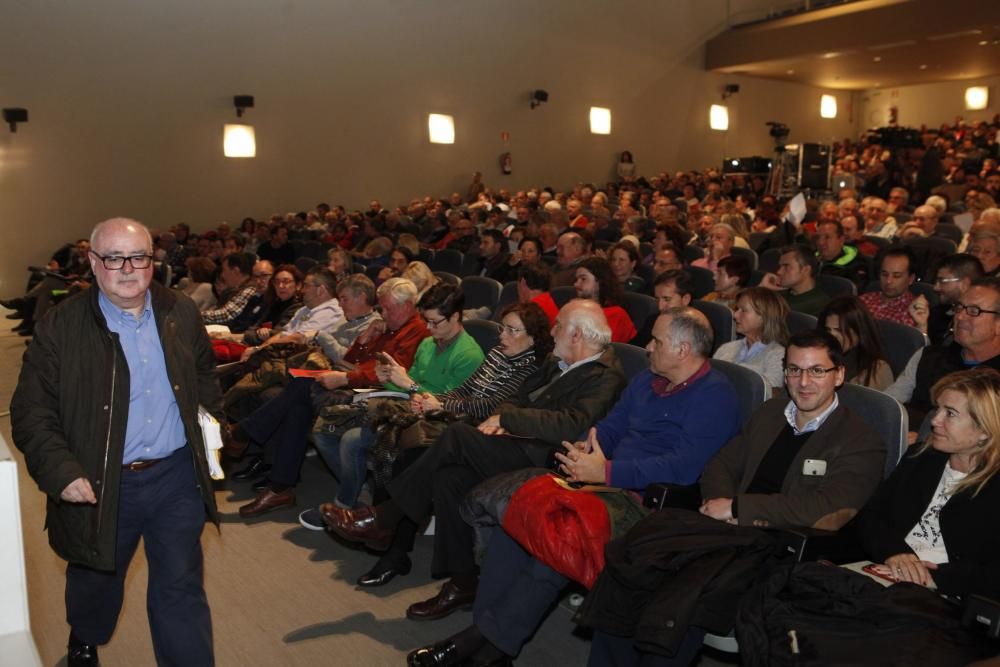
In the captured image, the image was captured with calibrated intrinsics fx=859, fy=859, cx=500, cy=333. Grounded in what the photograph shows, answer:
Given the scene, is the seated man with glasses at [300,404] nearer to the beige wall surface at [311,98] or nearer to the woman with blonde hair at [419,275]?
the woman with blonde hair at [419,275]

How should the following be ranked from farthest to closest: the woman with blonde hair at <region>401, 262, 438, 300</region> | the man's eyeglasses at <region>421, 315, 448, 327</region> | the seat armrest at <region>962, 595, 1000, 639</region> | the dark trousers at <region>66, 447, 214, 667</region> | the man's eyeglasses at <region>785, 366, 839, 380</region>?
the woman with blonde hair at <region>401, 262, 438, 300</region> < the man's eyeglasses at <region>421, 315, 448, 327</region> < the man's eyeglasses at <region>785, 366, 839, 380</region> < the dark trousers at <region>66, 447, 214, 667</region> < the seat armrest at <region>962, 595, 1000, 639</region>

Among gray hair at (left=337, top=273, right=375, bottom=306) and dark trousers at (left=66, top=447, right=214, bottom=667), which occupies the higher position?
gray hair at (left=337, top=273, right=375, bottom=306)

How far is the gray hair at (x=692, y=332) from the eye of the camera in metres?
2.91

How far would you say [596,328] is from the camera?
3260 mm

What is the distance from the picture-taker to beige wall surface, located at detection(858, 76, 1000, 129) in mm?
21109

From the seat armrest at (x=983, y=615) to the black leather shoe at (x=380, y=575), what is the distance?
2064mm

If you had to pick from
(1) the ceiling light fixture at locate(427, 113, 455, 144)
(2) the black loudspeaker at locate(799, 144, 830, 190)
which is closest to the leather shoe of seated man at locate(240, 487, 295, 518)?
Answer: (2) the black loudspeaker at locate(799, 144, 830, 190)

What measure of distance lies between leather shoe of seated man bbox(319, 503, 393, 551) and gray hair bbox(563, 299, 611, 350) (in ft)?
3.39

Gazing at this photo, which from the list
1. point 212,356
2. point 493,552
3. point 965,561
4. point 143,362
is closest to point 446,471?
point 493,552

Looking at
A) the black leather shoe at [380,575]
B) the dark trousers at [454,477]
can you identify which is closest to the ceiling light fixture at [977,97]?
the dark trousers at [454,477]

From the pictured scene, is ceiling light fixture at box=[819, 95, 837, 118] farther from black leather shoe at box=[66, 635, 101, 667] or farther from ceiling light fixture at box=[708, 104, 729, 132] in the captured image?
black leather shoe at box=[66, 635, 101, 667]

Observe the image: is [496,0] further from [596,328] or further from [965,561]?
[965,561]

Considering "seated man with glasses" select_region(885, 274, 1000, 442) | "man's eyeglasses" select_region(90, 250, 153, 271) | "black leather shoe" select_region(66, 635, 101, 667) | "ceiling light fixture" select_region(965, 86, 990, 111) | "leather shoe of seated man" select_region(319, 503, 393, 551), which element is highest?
"ceiling light fixture" select_region(965, 86, 990, 111)

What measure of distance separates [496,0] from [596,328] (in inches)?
523
